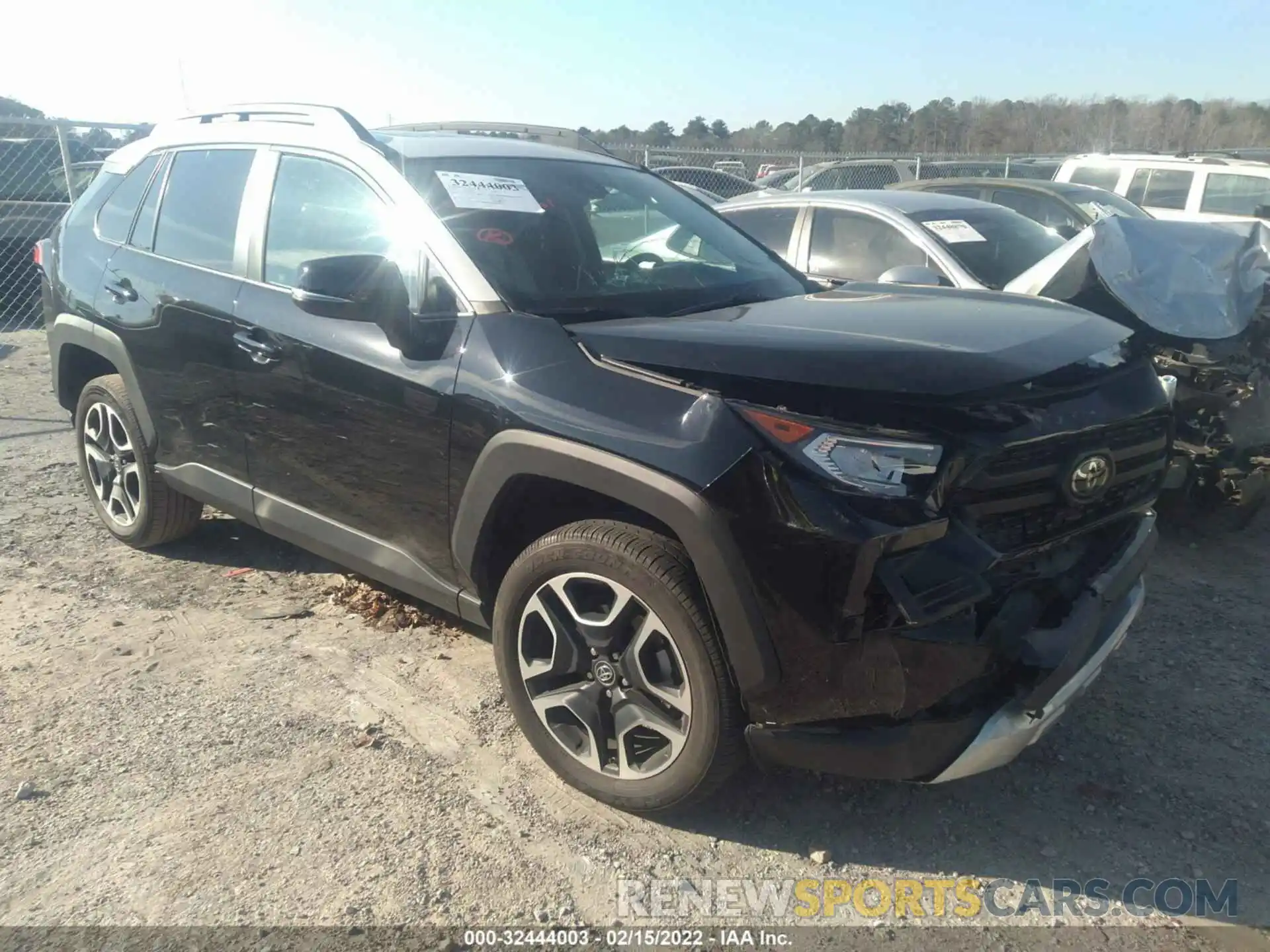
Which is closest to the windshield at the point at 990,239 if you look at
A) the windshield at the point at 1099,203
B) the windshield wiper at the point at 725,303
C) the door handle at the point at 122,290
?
the windshield at the point at 1099,203

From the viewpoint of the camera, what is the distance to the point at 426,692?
3400mm

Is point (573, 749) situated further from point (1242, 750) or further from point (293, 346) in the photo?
point (1242, 750)

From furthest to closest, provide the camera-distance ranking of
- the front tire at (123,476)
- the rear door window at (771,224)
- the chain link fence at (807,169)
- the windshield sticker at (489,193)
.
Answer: the chain link fence at (807,169)
the rear door window at (771,224)
the front tire at (123,476)
the windshield sticker at (489,193)

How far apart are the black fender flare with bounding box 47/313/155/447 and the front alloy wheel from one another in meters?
2.31

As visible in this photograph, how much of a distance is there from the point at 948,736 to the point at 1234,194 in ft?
38.5

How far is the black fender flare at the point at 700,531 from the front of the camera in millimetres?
2283

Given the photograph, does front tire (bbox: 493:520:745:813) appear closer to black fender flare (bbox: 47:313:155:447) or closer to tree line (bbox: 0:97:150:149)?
black fender flare (bbox: 47:313:155:447)

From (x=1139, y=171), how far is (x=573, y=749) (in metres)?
12.0

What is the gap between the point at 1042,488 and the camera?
96.7 inches

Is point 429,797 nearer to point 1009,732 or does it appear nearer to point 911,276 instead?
point 1009,732

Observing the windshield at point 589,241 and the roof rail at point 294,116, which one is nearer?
the windshield at point 589,241

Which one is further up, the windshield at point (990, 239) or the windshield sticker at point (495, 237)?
the windshield sticker at point (495, 237)

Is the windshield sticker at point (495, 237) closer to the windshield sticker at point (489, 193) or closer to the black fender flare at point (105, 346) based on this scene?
the windshield sticker at point (489, 193)

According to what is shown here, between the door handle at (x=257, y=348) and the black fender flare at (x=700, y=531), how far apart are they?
1303 millimetres
